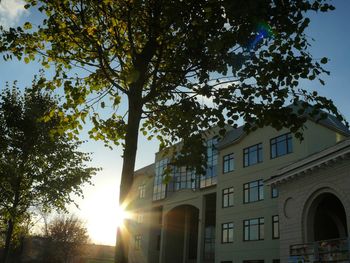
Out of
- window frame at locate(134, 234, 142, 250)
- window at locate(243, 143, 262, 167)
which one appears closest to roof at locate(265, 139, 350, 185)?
window at locate(243, 143, 262, 167)

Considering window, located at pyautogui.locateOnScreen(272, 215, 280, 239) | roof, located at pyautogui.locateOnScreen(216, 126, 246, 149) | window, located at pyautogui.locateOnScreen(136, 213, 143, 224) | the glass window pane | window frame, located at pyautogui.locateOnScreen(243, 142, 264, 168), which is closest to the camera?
window, located at pyautogui.locateOnScreen(272, 215, 280, 239)

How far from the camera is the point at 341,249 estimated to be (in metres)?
20.7

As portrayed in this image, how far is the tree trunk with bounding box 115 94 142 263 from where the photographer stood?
8781mm

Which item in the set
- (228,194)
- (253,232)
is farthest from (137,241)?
(253,232)

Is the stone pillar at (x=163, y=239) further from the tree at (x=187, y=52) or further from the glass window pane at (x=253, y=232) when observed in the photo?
the tree at (x=187, y=52)

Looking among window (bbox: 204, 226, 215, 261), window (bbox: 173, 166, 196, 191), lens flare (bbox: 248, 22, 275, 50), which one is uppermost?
window (bbox: 173, 166, 196, 191)

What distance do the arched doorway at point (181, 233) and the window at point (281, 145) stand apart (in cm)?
1836

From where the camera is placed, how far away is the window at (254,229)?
34.2 meters

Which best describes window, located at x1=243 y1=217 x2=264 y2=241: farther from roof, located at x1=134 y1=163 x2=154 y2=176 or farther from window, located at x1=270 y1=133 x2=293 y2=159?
roof, located at x1=134 y1=163 x2=154 y2=176

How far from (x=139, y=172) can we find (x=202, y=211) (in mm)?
20089

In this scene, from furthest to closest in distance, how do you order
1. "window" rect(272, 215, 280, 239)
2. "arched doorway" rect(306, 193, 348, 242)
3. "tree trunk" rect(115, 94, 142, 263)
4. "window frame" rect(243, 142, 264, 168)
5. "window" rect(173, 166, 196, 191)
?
"window" rect(173, 166, 196, 191), "window frame" rect(243, 142, 264, 168), "window" rect(272, 215, 280, 239), "arched doorway" rect(306, 193, 348, 242), "tree trunk" rect(115, 94, 142, 263)

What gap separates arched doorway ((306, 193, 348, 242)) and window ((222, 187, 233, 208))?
1386 centimetres

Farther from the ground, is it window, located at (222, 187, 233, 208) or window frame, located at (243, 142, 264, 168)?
window frame, located at (243, 142, 264, 168)

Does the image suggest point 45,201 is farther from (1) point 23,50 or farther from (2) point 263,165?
(2) point 263,165
